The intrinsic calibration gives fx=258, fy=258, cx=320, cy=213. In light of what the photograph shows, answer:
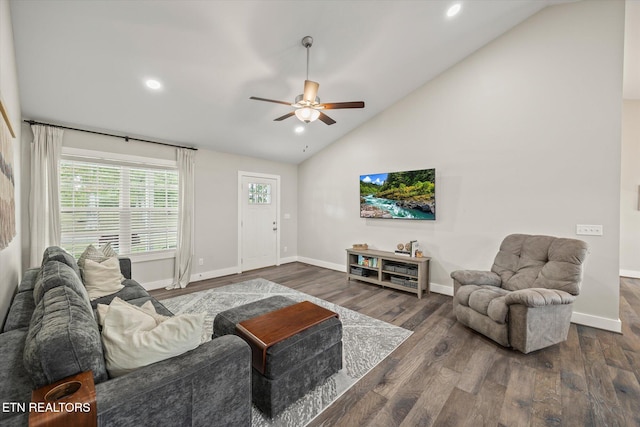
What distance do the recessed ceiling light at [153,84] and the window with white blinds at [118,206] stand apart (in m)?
1.53

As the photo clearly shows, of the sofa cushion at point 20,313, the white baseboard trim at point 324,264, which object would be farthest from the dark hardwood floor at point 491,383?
the white baseboard trim at point 324,264

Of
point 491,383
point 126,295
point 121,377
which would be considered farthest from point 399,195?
point 121,377

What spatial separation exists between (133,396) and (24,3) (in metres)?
3.04

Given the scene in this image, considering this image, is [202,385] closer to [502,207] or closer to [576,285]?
[576,285]

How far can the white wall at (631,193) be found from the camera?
15.5 feet

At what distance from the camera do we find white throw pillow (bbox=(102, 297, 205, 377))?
112 centimetres

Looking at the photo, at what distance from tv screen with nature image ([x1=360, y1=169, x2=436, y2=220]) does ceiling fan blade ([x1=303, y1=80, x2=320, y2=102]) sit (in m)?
2.27

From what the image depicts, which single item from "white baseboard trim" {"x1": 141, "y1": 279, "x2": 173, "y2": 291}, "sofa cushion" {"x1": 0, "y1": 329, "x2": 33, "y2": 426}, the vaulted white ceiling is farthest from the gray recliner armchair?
"white baseboard trim" {"x1": 141, "y1": 279, "x2": 173, "y2": 291}

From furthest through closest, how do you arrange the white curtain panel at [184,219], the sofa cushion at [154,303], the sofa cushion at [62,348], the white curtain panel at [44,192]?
the white curtain panel at [184,219] → the white curtain panel at [44,192] → the sofa cushion at [154,303] → the sofa cushion at [62,348]

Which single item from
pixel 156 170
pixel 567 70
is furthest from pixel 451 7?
pixel 156 170

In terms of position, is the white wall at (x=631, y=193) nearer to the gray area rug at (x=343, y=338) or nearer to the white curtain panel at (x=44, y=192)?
the gray area rug at (x=343, y=338)

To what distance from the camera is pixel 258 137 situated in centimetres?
475

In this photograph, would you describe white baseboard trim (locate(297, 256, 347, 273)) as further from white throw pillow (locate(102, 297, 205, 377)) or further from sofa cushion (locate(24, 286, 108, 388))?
sofa cushion (locate(24, 286, 108, 388))

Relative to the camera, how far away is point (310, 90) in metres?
2.65
